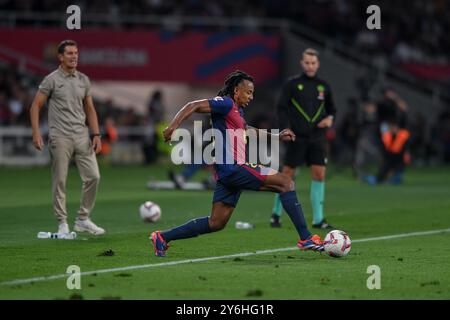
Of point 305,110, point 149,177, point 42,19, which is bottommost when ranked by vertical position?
point 149,177

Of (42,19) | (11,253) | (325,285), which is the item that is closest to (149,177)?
(42,19)

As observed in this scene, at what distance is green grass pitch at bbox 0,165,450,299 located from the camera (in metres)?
10.4

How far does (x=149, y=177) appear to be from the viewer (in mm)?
30531

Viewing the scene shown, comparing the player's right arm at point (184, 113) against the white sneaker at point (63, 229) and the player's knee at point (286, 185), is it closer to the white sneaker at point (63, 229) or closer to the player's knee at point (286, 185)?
the player's knee at point (286, 185)

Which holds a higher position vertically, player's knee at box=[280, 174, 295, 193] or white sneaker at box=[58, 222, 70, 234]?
player's knee at box=[280, 174, 295, 193]

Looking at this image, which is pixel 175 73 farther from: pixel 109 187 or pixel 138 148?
pixel 109 187

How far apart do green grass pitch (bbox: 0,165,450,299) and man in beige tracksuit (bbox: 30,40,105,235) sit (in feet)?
2.52

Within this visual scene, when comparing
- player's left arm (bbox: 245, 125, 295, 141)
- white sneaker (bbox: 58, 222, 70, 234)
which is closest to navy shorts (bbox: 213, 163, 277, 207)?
player's left arm (bbox: 245, 125, 295, 141)

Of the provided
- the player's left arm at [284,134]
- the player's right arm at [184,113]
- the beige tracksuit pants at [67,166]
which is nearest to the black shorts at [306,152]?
the beige tracksuit pants at [67,166]

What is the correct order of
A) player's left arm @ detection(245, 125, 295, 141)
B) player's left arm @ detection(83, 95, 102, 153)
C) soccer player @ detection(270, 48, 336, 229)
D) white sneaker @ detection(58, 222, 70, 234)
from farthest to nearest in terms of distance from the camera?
soccer player @ detection(270, 48, 336, 229) < player's left arm @ detection(83, 95, 102, 153) < white sneaker @ detection(58, 222, 70, 234) < player's left arm @ detection(245, 125, 295, 141)

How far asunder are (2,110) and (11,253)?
22886 mm

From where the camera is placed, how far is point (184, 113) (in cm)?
1195

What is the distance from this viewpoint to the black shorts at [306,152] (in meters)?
16.9

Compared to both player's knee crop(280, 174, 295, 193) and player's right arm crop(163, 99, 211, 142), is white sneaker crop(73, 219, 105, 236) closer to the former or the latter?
player's knee crop(280, 174, 295, 193)
